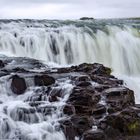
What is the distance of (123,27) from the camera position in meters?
30.9

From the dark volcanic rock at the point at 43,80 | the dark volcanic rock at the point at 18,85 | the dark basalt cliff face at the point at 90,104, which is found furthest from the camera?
the dark volcanic rock at the point at 43,80

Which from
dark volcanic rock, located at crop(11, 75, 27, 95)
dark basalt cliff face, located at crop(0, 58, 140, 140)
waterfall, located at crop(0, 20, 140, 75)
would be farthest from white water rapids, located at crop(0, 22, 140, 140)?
dark volcanic rock, located at crop(11, 75, 27, 95)

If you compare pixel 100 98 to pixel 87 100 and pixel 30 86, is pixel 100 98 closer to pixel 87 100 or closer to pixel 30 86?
pixel 87 100

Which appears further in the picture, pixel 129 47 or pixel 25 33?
pixel 129 47

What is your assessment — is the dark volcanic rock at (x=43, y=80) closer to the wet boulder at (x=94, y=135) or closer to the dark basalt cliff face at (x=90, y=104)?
the dark basalt cliff face at (x=90, y=104)

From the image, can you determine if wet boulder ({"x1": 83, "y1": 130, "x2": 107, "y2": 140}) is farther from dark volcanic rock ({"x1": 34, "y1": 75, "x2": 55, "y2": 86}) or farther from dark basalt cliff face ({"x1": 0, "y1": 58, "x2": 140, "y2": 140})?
dark volcanic rock ({"x1": 34, "y1": 75, "x2": 55, "y2": 86})

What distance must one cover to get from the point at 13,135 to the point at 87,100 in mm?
2364

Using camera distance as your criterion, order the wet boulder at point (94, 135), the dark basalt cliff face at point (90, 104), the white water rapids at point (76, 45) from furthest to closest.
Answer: the white water rapids at point (76, 45), the dark basalt cliff face at point (90, 104), the wet boulder at point (94, 135)

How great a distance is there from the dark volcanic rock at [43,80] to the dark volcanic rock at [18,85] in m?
0.42

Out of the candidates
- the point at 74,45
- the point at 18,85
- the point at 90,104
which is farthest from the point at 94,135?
the point at 74,45

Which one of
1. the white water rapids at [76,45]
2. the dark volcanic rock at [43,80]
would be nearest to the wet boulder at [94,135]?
the dark volcanic rock at [43,80]

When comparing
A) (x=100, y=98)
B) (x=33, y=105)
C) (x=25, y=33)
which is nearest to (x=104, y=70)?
(x=100, y=98)

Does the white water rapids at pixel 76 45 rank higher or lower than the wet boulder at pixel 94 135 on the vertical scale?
higher

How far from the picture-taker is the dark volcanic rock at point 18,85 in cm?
1351
